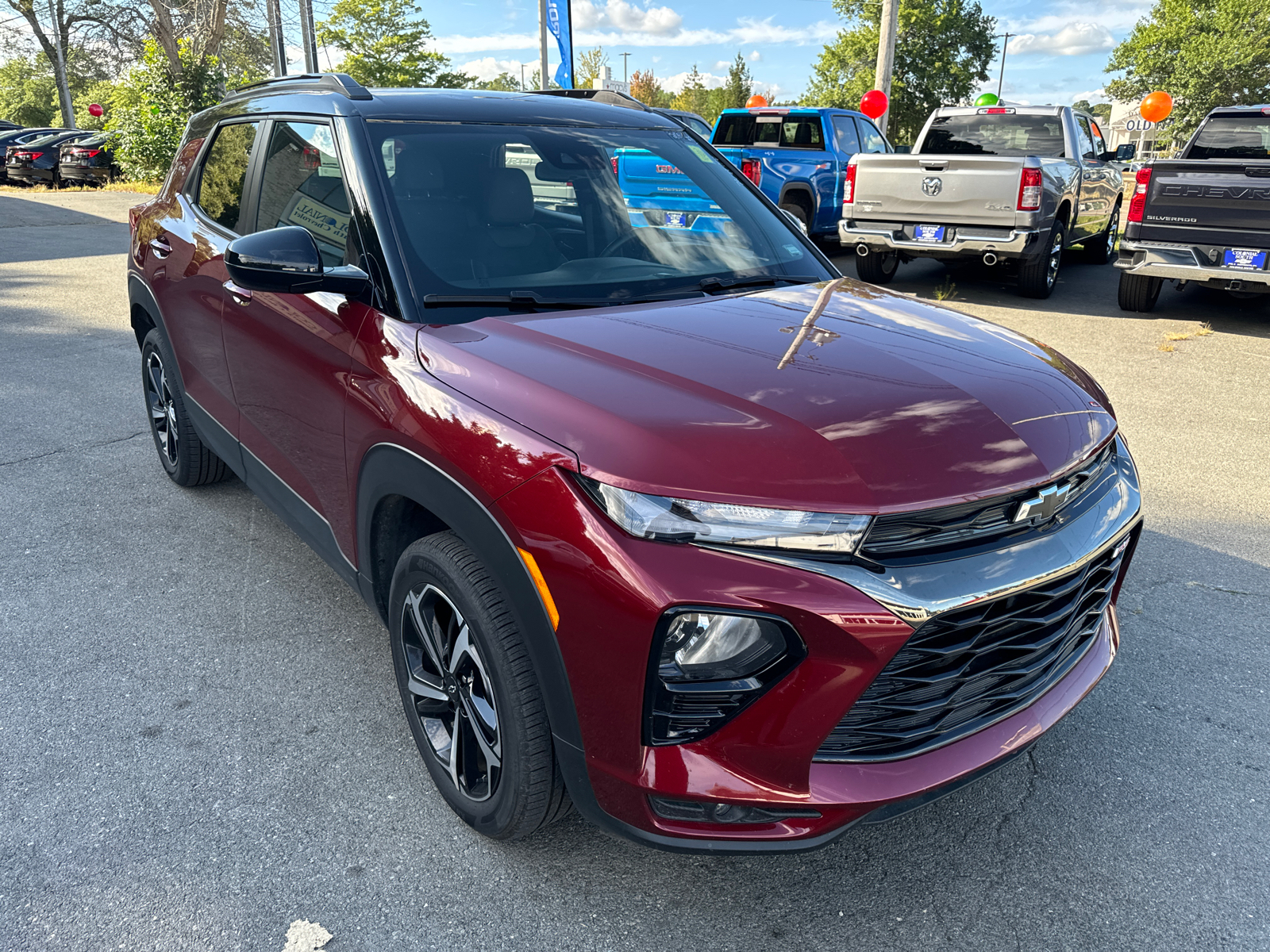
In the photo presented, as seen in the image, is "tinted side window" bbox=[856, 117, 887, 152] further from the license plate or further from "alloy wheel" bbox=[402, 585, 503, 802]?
"alloy wheel" bbox=[402, 585, 503, 802]

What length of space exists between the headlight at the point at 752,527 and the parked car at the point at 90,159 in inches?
1084

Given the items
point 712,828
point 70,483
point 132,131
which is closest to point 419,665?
point 712,828

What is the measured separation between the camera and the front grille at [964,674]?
1838 millimetres

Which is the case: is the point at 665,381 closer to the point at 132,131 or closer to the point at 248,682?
the point at 248,682

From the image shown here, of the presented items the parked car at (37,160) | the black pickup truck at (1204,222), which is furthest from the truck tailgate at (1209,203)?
the parked car at (37,160)

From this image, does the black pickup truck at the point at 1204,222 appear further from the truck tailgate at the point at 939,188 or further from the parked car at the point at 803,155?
the parked car at the point at 803,155

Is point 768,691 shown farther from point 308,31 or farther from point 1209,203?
point 308,31

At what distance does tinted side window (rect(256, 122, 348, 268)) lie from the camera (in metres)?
2.82

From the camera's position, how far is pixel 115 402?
6160 mm

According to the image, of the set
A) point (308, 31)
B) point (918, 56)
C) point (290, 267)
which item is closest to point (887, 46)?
point (308, 31)

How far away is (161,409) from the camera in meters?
4.73

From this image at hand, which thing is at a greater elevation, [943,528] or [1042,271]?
[943,528]

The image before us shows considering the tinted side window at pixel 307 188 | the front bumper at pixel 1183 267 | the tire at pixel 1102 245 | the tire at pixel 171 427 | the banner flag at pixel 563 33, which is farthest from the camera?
the banner flag at pixel 563 33

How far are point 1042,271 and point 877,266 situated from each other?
1784 millimetres
